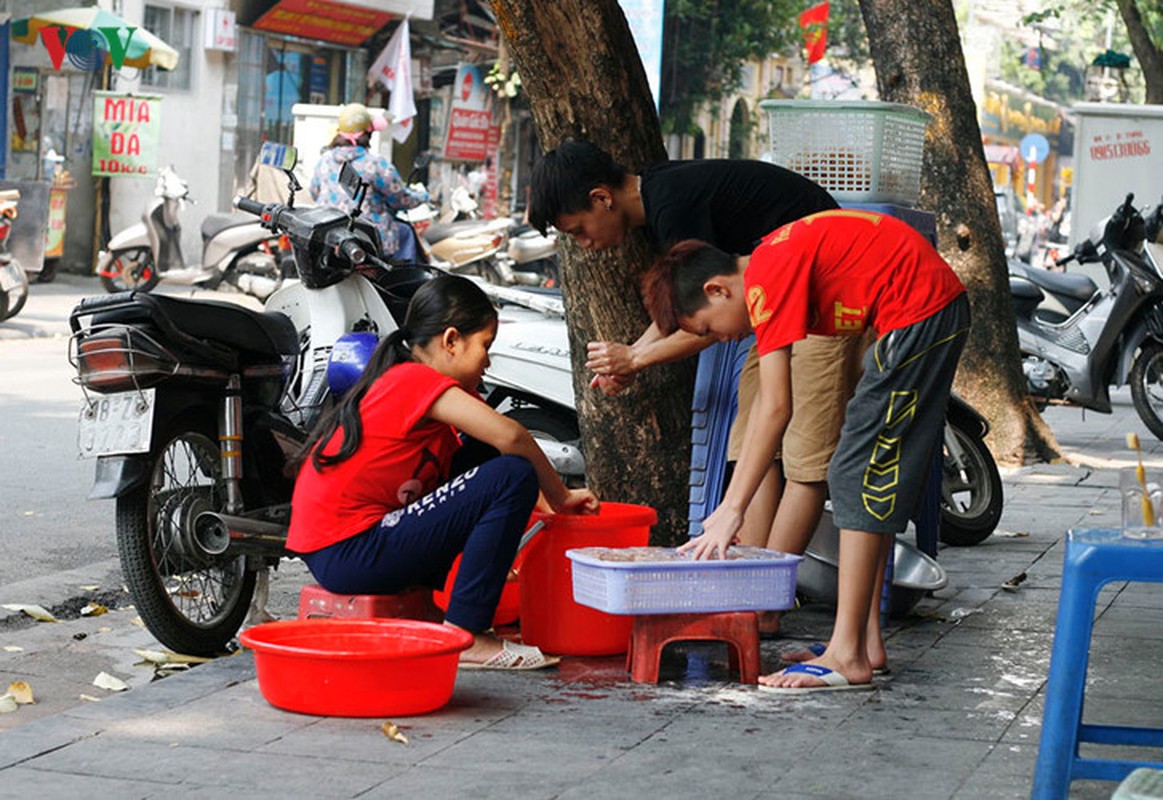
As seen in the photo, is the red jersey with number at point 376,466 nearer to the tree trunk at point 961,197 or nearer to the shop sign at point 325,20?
the tree trunk at point 961,197

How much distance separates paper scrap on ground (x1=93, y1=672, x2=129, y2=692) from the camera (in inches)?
208

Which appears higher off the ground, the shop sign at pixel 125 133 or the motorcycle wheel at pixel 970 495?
the shop sign at pixel 125 133

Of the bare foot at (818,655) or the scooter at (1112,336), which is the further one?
the scooter at (1112,336)

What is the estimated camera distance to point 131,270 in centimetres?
1803

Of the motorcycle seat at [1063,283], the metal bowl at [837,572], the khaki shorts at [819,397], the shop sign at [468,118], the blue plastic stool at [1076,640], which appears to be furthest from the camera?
the shop sign at [468,118]

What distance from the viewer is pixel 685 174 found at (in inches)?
211

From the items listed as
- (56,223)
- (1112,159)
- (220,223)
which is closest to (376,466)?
(220,223)

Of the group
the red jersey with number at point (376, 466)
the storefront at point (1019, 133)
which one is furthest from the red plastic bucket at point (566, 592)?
the storefront at point (1019, 133)

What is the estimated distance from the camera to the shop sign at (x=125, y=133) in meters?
19.8

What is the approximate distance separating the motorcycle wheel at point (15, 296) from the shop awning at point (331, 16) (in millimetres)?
9892

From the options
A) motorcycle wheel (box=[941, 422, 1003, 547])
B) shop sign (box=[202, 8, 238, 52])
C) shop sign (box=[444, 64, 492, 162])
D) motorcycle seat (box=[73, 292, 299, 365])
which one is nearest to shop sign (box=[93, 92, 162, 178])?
shop sign (box=[202, 8, 238, 52])

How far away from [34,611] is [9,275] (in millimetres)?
9162

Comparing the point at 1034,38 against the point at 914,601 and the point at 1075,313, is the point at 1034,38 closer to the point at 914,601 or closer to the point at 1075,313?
the point at 1075,313

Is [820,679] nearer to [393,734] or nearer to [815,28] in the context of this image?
[393,734]
